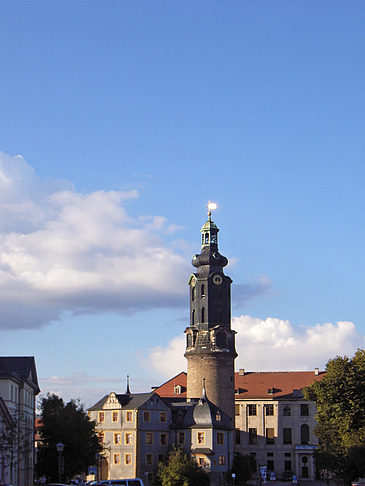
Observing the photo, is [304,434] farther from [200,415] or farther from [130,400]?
[130,400]

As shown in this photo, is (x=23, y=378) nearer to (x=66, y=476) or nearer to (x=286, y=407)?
(x=66, y=476)

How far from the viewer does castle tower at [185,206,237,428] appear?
10262 cm

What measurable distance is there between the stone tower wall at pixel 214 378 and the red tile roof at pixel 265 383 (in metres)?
12.1

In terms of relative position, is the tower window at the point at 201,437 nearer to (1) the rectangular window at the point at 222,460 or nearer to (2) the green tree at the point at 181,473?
(1) the rectangular window at the point at 222,460

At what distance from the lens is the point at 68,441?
69188mm

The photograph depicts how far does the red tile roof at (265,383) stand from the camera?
11462 cm

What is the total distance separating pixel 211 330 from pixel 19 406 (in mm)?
42149

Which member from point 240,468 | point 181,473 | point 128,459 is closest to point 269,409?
point 240,468

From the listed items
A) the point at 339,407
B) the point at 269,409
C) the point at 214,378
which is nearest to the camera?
the point at 339,407

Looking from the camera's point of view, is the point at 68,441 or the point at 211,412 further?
the point at 211,412

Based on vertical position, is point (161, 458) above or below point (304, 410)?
below

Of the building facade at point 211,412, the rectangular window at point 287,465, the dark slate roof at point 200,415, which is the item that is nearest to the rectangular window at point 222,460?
the building facade at point 211,412

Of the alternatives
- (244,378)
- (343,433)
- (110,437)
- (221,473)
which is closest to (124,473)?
(110,437)

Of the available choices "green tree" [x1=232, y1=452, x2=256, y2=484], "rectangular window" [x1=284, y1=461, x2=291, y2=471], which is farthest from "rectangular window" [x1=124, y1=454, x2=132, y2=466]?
"rectangular window" [x1=284, y1=461, x2=291, y2=471]
